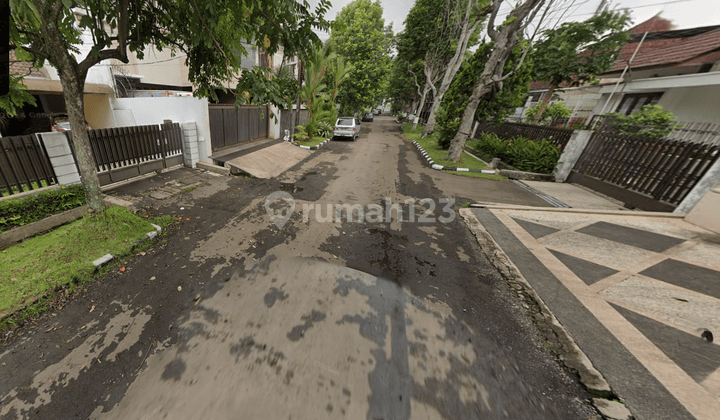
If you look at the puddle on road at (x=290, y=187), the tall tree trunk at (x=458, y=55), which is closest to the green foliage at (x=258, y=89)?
the puddle on road at (x=290, y=187)

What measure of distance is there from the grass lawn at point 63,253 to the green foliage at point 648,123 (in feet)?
43.9

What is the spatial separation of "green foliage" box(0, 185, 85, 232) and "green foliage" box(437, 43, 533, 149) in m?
14.0

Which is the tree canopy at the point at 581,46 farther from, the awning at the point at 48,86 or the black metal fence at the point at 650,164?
the awning at the point at 48,86

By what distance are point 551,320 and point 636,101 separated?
19.2 m

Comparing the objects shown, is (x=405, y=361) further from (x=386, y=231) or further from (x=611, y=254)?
(x=611, y=254)

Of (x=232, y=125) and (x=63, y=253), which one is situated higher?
(x=232, y=125)

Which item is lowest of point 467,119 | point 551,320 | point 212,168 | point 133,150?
point 212,168

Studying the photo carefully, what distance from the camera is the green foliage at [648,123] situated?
7.09 metres

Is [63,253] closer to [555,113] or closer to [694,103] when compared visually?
[555,113]

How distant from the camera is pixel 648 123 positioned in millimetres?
7469

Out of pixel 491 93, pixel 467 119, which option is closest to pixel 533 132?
pixel 491 93

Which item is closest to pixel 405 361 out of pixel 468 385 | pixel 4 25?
pixel 468 385

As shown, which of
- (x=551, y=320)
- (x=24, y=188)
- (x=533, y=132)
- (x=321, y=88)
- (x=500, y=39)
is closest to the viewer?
(x=551, y=320)

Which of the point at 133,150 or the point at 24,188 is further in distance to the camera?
the point at 133,150
